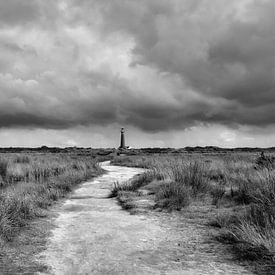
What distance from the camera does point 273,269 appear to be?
4398 millimetres

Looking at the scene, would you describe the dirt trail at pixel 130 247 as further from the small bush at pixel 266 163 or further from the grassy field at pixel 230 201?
the small bush at pixel 266 163

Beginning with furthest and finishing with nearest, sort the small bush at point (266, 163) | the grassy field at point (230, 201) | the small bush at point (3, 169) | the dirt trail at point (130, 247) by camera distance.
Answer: the small bush at point (3, 169), the small bush at point (266, 163), the grassy field at point (230, 201), the dirt trail at point (130, 247)

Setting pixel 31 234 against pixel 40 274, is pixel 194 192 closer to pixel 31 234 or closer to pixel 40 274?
pixel 31 234

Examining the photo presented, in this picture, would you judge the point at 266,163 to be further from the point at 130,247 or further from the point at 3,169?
the point at 3,169

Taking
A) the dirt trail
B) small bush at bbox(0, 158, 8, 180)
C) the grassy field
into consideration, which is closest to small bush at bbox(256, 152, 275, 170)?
the grassy field

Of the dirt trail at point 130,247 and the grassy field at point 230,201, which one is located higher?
the grassy field at point 230,201

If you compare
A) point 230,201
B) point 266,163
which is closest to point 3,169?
point 230,201

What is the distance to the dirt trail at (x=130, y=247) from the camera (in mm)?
4562

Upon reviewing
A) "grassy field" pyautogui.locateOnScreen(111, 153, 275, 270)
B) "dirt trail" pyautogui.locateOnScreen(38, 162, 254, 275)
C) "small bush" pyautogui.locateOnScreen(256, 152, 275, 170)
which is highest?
"small bush" pyautogui.locateOnScreen(256, 152, 275, 170)

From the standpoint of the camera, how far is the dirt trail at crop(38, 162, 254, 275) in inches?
180

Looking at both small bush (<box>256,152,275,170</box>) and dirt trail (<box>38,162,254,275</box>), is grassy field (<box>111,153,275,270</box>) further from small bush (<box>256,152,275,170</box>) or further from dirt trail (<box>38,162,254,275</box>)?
small bush (<box>256,152,275,170</box>)

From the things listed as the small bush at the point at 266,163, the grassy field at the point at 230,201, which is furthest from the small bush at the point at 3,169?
the small bush at the point at 266,163

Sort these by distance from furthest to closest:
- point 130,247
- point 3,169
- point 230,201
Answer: point 3,169 → point 230,201 → point 130,247

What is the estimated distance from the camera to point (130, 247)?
5523 millimetres
